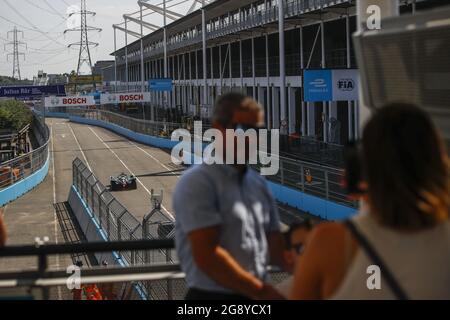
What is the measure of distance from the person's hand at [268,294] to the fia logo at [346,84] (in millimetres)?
22582

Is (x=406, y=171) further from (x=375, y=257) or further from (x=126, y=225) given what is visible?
(x=126, y=225)

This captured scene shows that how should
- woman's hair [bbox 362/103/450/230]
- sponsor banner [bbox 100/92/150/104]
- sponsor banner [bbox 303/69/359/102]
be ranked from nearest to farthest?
1. woman's hair [bbox 362/103/450/230]
2. sponsor banner [bbox 303/69/359/102]
3. sponsor banner [bbox 100/92/150/104]

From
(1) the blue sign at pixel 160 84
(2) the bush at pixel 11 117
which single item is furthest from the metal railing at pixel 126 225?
(1) the blue sign at pixel 160 84

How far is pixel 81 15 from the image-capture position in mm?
122375

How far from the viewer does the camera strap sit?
86.0 inches

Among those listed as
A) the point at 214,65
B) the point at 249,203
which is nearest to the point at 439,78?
the point at 249,203

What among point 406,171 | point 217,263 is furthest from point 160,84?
point 406,171

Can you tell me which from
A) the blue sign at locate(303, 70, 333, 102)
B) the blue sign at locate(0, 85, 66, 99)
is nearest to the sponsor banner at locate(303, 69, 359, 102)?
the blue sign at locate(303, 70, 333, 102)

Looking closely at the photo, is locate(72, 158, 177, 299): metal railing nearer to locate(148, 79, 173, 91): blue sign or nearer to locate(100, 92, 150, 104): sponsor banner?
locate(148, 79, 173, 91): blue sign

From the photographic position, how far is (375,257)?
2193mm

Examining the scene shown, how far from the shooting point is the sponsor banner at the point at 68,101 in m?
62.8
